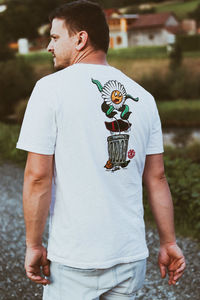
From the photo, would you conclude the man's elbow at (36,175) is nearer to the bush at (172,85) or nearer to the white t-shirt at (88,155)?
the white t-shirt at (88,155)

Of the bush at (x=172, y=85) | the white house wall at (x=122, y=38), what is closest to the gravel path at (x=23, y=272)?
the bush at (x=172, y=85)

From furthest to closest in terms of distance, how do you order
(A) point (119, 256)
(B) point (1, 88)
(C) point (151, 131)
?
(B) point (1, 88)
(C) point (151, 131)
(A) point (119, 256)

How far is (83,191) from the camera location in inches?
72.9

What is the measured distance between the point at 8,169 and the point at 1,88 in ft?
58.9

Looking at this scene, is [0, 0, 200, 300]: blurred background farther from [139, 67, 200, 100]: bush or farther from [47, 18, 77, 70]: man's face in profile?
[47, 18, 77, 70]: man's face in profile

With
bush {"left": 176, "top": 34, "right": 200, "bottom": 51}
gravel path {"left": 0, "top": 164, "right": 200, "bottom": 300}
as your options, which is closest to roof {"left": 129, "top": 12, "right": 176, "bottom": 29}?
bush {"left": 176, "top": 34, "right": 200, "bottom": 51}

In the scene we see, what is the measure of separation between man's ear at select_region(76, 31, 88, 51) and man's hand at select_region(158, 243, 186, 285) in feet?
3.23

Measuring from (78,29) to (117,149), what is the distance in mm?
509

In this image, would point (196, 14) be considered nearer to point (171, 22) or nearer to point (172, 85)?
point (171, 22)

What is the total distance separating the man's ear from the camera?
76.2 inches

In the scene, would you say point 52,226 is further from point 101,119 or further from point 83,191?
point 101,119

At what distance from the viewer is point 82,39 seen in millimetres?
1941

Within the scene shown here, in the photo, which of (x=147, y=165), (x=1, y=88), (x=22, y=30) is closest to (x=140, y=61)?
(x=22, y=30)

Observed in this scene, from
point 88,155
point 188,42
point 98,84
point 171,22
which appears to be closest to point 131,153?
point 88,155
